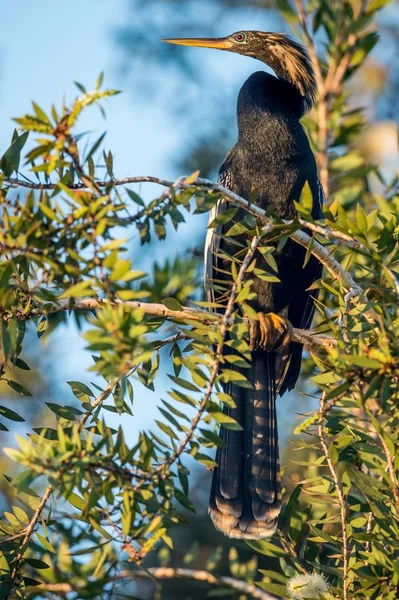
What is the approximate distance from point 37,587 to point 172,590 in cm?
212

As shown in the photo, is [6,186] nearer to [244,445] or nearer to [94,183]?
[94,183]

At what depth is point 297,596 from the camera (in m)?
2.24

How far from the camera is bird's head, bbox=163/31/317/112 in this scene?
14.5 feet

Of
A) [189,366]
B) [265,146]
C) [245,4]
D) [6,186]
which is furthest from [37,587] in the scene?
[245,4]

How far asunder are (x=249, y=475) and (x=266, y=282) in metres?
1.06

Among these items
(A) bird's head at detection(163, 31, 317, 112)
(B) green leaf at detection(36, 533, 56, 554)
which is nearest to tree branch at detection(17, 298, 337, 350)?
(B) green leaf at detection(36, 533, 56, 554)

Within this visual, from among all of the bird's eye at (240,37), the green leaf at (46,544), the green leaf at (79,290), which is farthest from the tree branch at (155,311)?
the bird's eye at (240,37)

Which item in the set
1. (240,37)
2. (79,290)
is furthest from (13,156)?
(240,37)

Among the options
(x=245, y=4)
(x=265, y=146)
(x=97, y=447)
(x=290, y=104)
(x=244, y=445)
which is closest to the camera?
(x=97, y=447)

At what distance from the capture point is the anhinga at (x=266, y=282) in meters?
3.19

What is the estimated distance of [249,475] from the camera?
3256mm

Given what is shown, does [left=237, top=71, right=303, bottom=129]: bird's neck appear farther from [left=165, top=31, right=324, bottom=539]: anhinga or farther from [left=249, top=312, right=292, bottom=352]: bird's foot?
[left=249, top=312, right=292, bottom=352]: bird's foot

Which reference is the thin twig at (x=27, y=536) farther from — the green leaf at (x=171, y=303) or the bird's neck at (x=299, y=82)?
the bird's neck at (x=299, y=82)

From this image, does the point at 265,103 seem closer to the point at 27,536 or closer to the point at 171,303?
the point at 171,303
